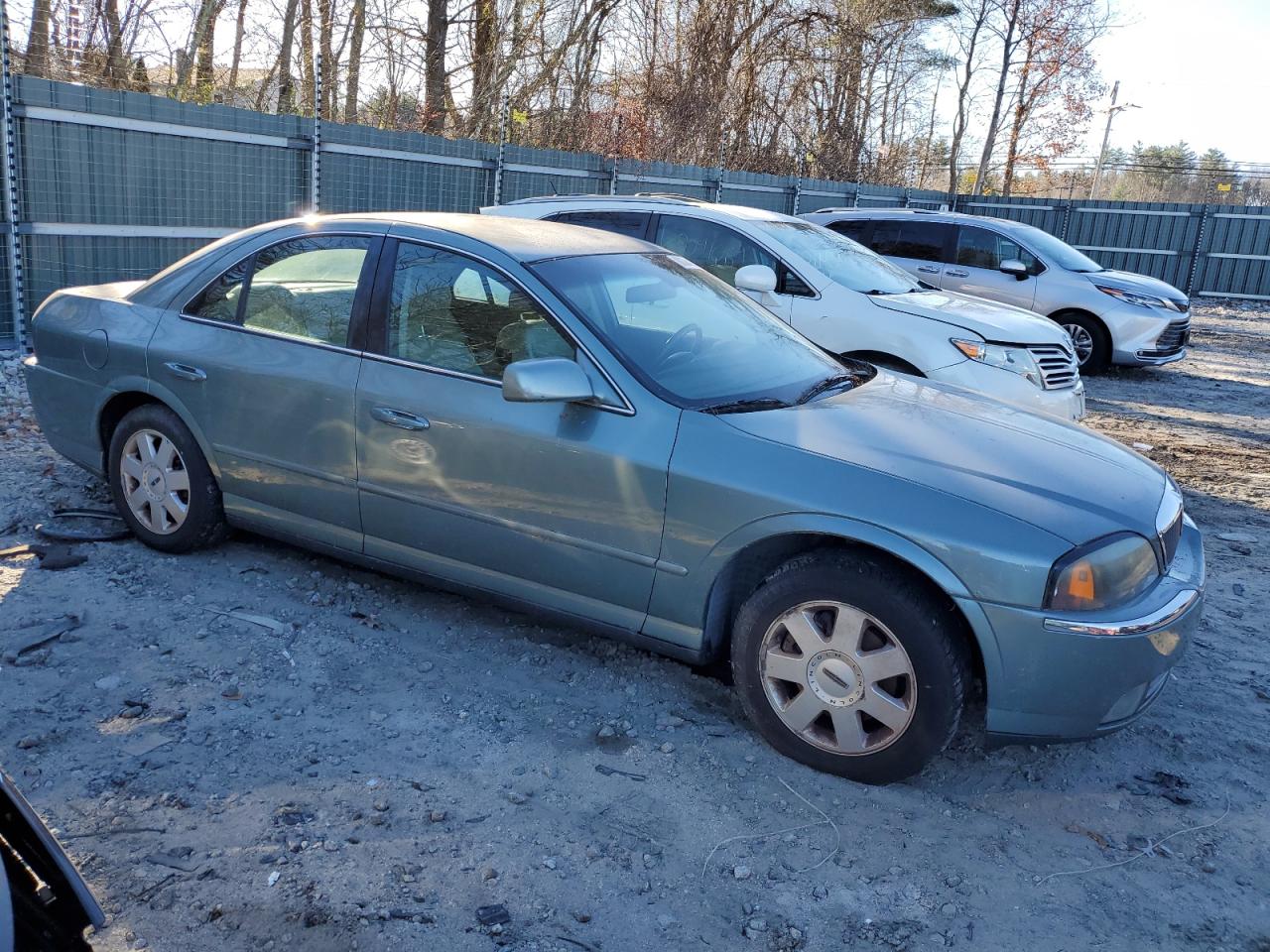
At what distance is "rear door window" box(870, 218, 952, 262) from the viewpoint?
38.7 ft

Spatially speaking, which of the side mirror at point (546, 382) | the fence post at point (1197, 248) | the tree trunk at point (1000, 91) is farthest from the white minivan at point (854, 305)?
the tree trunk at point (1000, 91)

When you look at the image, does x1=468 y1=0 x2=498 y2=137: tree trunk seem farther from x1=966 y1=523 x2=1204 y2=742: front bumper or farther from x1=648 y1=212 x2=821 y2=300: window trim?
x1=966 y1=523 x2=1204 y2=742: front bumper

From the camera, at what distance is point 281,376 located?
13.8ft

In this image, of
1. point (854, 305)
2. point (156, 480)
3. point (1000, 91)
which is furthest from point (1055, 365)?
point (1000, 91)

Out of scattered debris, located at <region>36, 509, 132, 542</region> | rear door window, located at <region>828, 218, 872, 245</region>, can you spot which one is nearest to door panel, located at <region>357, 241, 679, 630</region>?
scattered debris, located at <region>36, 509, 132, 542</region>

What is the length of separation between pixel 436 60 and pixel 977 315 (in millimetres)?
13444

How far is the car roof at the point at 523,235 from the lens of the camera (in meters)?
4.02

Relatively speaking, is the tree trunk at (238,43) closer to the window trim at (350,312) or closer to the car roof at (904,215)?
the car roof at (904,215)

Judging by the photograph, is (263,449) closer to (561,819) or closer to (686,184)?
(561,819)

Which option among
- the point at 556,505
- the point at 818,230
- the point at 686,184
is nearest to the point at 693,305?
the point at 556,505

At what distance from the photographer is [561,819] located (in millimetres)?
3037

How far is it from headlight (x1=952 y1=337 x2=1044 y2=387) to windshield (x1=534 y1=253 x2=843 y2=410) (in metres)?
2.92

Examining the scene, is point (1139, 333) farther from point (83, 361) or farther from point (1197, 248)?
point (1197, 248)

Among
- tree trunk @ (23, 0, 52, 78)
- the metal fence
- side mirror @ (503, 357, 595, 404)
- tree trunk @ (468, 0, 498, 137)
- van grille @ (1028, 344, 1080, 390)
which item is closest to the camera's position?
side mirror @ (503, 357, 595, 404)
